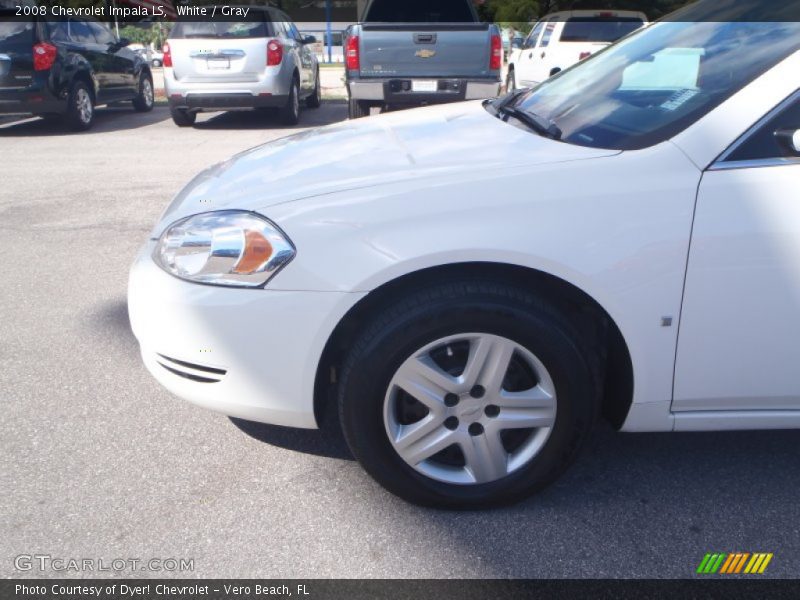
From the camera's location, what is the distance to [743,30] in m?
2.74

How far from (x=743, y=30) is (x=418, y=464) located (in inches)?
76.6

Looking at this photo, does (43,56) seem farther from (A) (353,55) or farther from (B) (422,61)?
(B) (422,61)

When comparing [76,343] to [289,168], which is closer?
[289,168]

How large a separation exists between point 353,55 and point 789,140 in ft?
23.8

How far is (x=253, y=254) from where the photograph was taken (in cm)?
233

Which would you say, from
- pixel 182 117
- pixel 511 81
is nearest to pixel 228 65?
pixel 182 117

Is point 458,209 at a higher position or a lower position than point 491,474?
higher

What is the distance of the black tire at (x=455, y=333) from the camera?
7.34ft

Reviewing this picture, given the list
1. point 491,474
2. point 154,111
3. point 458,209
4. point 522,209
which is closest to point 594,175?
point 522,209

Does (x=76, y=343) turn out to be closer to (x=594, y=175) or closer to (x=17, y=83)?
(x=594, y=175)

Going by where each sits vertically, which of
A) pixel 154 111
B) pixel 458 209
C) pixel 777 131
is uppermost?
pixel 777 131

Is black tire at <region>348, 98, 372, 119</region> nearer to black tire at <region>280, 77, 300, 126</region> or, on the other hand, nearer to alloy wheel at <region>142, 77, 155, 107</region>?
black tire at <region>280, 77, 300, 126</region>

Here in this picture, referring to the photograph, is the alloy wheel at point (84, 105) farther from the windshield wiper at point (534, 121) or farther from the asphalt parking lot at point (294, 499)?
the windshield wiper at point (534, 121)

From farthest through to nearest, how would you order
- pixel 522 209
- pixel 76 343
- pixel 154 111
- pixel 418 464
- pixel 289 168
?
A: pixel 154 111, pixel 76 343, pixel 289 168, pixel 418 464, pixel 522 209
